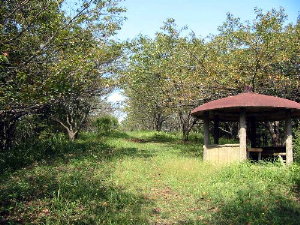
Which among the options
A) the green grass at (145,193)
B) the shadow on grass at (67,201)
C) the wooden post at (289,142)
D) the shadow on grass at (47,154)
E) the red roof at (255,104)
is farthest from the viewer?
the wooden post at (289,142)

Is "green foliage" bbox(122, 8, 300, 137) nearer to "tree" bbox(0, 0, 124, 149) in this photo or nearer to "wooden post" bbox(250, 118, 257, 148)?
"wooden post" bbox(250, 118, 257, 148)

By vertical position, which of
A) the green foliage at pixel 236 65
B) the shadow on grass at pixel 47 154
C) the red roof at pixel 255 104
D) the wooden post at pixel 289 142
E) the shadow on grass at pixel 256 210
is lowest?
the shadow on grass at pixel 256 210

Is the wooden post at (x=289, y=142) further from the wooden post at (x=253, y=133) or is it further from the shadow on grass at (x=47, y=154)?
the shadow on grass at (x=47, y=154)

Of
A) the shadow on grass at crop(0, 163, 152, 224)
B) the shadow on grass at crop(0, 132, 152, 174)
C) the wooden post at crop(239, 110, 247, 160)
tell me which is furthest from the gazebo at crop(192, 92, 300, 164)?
the shadow on grass at crop(0, 163, 152, 224)

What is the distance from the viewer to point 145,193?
9828mm

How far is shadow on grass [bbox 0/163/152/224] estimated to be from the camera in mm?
7395

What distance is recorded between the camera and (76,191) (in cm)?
936

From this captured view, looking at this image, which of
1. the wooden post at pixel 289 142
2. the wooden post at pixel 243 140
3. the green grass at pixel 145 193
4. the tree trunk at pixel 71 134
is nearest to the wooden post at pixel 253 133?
the wooden post at pixel 289 142

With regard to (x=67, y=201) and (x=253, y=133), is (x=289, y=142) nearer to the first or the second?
(x=253, y=133)

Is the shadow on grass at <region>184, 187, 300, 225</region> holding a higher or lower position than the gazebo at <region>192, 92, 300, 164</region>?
lower

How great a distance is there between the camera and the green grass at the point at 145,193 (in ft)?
25.0

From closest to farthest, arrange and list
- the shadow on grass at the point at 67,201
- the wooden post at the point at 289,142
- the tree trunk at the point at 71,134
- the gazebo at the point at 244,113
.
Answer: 1. the shadow on grass at the point at 67,201
2. the gazebo at the point at 244,113
3. the wooden post at the point at 289,142
4. the tree trunk at the point at 71,134

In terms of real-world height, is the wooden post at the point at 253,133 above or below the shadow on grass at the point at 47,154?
above

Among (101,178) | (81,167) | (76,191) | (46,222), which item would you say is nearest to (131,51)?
(81,167)
